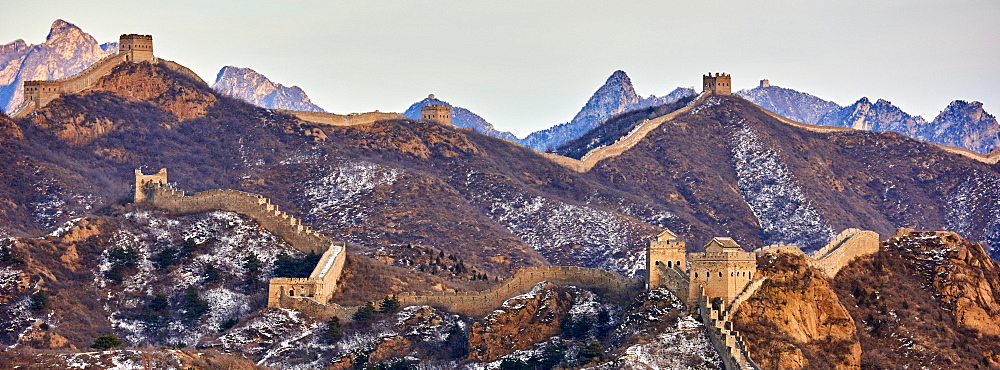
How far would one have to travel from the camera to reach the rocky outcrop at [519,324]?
325ft

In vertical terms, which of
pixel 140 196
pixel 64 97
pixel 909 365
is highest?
pixel 64 97

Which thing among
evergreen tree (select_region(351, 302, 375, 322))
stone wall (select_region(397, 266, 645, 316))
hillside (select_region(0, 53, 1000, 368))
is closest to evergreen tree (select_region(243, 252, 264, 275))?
hillside (select_region(0, 53, 1000, 368))

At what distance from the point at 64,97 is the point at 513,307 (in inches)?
2807

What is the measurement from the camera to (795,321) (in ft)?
310

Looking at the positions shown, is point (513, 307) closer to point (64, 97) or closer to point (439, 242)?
point (439, 242)

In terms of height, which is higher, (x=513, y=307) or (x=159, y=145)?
(x=159, y=145)

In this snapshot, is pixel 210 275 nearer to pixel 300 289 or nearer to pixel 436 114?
pixel 300 289

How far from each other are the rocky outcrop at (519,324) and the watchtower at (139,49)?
259 ft

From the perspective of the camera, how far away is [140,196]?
12794 cm

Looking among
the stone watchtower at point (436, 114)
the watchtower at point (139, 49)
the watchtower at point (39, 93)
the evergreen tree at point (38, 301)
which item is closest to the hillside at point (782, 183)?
the stone watchtower at point (436, 114)

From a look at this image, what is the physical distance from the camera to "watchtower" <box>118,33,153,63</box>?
563ft

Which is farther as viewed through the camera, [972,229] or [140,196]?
[972,229]

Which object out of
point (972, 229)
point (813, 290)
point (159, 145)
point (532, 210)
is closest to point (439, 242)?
point (532, 210)

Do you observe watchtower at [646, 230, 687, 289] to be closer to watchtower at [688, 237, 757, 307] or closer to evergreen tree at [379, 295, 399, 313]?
watchtower at [688, 237, 757, 307]
